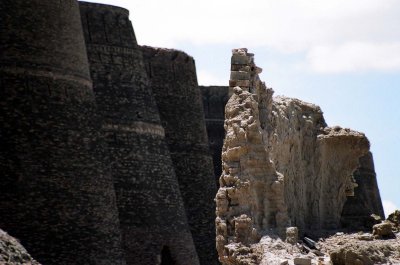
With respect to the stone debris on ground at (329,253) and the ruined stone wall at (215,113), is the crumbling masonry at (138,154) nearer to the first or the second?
the stone debris on ground at (329,253)

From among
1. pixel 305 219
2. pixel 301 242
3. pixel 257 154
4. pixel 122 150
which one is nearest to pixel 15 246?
pixel 257 154

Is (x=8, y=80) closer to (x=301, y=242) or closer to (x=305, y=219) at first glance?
(x=305, y=219)

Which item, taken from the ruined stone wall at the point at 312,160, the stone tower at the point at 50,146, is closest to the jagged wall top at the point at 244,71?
the ruined stone wall at the point at 312,160

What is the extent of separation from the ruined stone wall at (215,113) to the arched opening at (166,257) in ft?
34.0

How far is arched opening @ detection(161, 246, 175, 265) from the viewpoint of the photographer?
137ft

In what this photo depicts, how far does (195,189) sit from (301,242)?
18937 mm

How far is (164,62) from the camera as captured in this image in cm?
4669

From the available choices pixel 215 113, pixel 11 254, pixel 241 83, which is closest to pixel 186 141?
pixel 215 113

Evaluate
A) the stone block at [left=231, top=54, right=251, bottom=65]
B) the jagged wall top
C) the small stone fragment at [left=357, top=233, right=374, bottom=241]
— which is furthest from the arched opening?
the stone block at [left=231, top=54, right=251, bottom=65]

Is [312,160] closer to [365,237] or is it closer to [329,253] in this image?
[365,237]

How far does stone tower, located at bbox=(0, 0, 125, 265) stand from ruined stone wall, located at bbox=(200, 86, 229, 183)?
15066 millimetres

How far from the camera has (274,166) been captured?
26.4m

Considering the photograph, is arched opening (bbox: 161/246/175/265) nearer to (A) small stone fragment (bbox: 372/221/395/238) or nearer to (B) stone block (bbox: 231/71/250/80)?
(A) small stone fragment (bbox: 372/221/395/238)

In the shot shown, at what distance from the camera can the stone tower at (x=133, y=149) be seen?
135 ft
